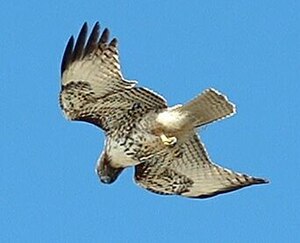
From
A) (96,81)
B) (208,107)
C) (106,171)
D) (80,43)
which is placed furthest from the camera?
(106,171)

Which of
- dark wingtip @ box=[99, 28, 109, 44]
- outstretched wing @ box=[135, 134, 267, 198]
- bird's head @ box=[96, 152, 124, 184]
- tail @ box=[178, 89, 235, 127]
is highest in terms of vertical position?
dark wingtip @ box=[99, 28, 109, 44]

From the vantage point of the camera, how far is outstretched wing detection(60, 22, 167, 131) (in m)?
13.4

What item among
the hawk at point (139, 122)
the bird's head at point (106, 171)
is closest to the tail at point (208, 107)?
the hawk at point (139, 122)

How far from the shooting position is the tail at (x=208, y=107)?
1262 cm

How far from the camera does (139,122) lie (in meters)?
13.7

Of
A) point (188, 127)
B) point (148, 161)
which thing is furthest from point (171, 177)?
point (188, 127)

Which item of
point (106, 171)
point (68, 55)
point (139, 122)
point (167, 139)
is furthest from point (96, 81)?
point (106, 171)

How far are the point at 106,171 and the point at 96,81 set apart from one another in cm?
116

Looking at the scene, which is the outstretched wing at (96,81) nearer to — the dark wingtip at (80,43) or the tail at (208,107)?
the dark wingtip at (80,43)

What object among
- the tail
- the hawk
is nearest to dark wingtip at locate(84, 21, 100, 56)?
the hawk

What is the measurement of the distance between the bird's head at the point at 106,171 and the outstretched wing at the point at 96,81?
704mm

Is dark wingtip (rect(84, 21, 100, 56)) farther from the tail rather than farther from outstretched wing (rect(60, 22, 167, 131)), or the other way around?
the tail

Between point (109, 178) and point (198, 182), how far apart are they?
0.89m

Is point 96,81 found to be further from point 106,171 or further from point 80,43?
point 106,171
